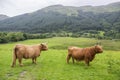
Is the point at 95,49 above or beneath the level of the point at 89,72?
above

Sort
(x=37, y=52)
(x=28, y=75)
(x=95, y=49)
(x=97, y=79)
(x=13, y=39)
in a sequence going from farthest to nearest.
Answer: (x=13, y=39)
(x=37, y=52)
(x=95, y=49)
(x=28, y=75)
(x=97, y=79)

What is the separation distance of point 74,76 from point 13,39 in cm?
11551

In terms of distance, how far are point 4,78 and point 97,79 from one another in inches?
325

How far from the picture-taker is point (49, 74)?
2188 centimetres

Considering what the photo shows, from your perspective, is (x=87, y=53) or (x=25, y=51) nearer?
(x=87, y=53)

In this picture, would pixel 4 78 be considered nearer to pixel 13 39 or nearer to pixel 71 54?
pixel 71 54

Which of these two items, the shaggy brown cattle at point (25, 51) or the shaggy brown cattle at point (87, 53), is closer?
the shaggy brown cattle at point (87, 53)

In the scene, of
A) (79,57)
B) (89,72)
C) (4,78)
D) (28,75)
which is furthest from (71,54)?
(4,78)

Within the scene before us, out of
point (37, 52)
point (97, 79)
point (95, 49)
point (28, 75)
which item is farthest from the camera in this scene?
point (37, 52)

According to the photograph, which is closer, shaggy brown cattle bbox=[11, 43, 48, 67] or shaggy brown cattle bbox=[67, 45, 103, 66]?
shaggy brown cattle bbox=[67, 45, 103, 66]

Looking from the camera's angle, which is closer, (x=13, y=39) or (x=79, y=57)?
(x=79, y=57)

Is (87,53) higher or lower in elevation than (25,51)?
lower

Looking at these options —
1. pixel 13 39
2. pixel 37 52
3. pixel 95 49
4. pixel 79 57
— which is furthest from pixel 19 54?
pixel 13 39

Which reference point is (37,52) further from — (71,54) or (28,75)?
(28,75)
